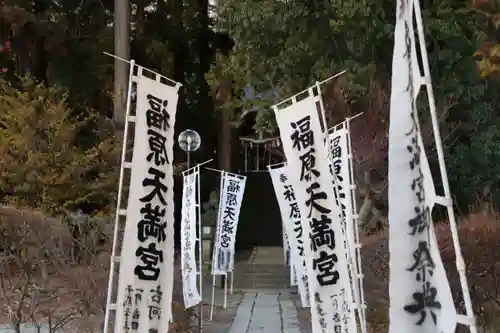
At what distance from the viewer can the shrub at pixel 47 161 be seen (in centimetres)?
1393

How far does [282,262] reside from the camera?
59.2 feet

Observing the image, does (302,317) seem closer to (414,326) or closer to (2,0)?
(414,326)

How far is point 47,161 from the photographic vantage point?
555 inches

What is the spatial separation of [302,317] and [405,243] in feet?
26.0

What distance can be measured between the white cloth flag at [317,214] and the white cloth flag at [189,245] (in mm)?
3685

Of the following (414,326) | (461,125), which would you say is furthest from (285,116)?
(461,125)

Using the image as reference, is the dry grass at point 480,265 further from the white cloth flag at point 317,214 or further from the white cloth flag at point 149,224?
the white cloth flag at point 149,224

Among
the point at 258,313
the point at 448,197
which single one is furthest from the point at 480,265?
the point at 258,313

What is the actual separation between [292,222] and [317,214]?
14.4ft

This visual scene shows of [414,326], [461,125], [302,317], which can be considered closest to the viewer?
[414,326]

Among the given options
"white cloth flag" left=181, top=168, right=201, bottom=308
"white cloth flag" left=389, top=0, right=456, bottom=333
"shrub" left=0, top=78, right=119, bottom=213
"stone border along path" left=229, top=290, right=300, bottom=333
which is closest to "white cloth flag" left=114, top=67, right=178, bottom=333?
"white cloth flag" left=389, top=0, right=456, bottom=333

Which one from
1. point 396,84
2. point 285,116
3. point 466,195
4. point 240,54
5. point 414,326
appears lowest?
point 414,326

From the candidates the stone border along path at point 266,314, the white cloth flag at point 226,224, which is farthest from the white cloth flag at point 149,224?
the white cloth flag at point 226,224

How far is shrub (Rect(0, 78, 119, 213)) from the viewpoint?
13.9m
